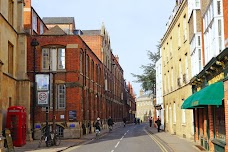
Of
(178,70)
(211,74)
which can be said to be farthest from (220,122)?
(178,70)

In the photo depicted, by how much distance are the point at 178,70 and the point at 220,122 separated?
50.9 feet

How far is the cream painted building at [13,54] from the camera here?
2511 cm

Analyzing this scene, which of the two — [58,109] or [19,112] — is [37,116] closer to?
[58,109]

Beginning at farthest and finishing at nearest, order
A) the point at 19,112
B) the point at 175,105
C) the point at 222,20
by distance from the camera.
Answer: the point at 175,105 < the point at 19,112 < the point at 222,20

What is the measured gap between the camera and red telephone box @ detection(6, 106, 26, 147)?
2330cm

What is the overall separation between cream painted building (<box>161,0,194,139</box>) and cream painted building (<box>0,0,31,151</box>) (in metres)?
12.4

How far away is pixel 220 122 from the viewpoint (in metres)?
17.2

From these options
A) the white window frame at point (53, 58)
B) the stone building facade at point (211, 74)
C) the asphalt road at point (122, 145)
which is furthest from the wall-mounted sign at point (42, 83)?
the white window frame at point (53, 58)

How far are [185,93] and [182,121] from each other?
3.60 m

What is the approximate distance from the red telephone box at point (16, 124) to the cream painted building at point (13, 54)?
1.71 feet

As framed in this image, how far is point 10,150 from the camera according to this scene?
1966 cm

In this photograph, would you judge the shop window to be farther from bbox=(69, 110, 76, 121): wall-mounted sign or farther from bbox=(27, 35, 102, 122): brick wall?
bbox=(27, 35, 102, 122): brick wall

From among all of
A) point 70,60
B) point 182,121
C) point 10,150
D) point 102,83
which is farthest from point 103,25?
point 10,150

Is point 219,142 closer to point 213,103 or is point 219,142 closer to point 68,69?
point 213,103
